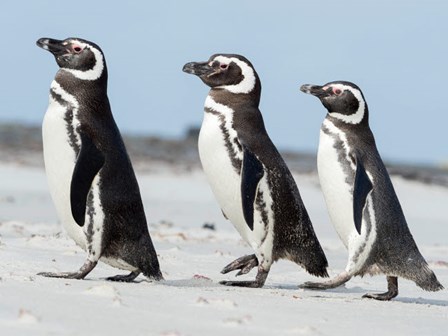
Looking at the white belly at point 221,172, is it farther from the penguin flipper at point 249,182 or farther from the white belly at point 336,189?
Result: the white belly at point 336,189

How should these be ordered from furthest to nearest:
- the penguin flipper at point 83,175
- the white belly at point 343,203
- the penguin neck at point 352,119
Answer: the penguin neck at point 352,119
the white belly at point 343,203
the penguin flipper at point 83,175

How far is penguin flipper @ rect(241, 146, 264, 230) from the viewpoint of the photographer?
19.9ft

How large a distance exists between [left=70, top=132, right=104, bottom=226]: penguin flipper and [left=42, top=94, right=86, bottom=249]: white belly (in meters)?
0.10

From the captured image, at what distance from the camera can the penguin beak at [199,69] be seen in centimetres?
662

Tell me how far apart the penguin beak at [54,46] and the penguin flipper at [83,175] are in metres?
0.65

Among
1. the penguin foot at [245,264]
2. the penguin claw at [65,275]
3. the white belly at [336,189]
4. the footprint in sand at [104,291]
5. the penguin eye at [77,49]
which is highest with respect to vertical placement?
the penguin eye at [77,49]

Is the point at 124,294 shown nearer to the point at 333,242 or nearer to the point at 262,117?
the point at 262,117

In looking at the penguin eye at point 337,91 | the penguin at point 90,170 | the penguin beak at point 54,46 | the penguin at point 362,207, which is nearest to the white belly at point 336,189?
the penguin at point 362,207

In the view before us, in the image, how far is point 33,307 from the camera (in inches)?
174

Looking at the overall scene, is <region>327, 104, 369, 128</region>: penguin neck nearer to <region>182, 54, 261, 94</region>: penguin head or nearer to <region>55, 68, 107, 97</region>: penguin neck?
<region>182, 54, 261, 94</region>: penguin head

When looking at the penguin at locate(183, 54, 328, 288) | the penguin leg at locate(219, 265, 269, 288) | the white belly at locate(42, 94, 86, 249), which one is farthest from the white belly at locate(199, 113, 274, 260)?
the white belly at locate(42, 94, 86, 249)

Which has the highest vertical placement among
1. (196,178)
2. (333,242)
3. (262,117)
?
(262,117)

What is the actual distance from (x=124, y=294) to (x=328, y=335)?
1.12 m

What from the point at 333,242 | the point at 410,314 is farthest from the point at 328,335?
the point at 333,242
